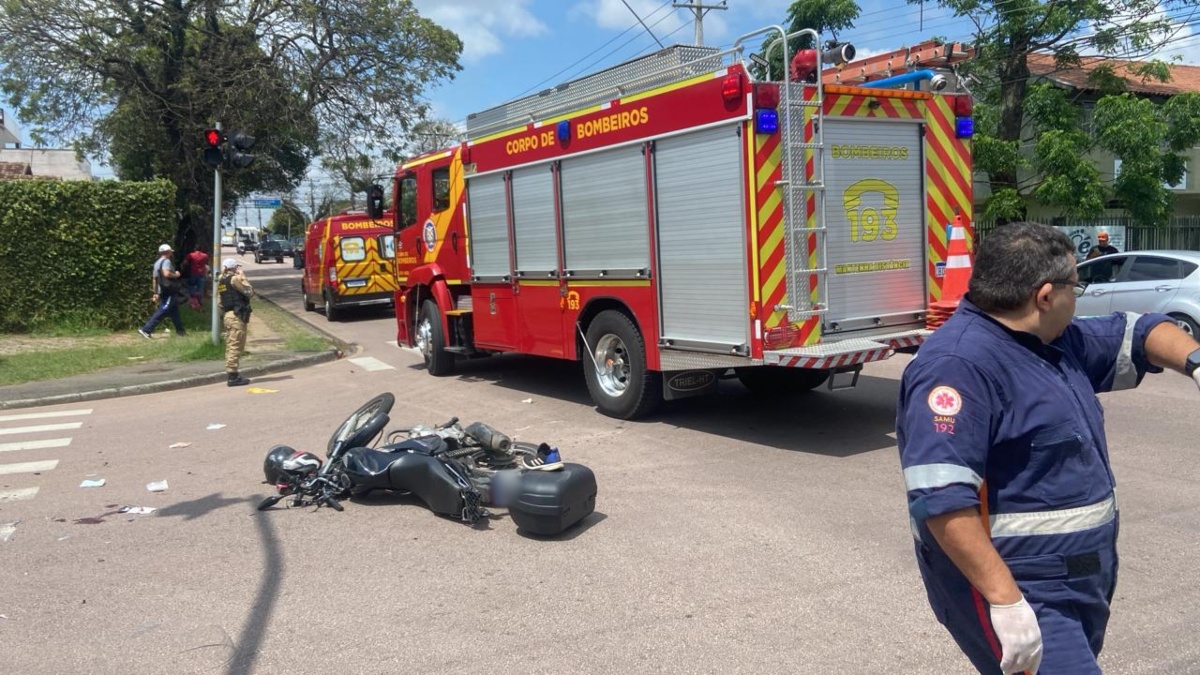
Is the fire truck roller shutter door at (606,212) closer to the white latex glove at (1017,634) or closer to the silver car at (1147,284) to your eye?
the white latex glove at (1017,634)

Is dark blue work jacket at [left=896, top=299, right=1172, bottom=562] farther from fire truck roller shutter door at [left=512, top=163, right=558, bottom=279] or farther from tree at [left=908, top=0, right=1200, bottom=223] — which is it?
tree at [left=908, top=0, right=1200, bottom=223]

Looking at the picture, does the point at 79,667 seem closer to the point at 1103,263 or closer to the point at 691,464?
the point at 691,464

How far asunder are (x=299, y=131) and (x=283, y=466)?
73.1 ft

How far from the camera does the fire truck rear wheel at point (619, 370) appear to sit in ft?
28.3

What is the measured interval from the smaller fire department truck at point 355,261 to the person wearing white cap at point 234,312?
29.9 feet

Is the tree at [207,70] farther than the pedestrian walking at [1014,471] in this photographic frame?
Yes

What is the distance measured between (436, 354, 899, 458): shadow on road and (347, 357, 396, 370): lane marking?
2612 mm

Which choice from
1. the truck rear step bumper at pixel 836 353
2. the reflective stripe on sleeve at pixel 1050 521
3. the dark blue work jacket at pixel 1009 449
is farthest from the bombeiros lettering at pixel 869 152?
the reflective stripe on sleeve at pixel 1050 521

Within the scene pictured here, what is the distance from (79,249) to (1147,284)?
58.6 feet

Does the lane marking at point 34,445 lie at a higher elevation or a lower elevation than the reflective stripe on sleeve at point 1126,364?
lower

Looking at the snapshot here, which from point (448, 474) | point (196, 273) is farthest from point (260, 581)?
point (196, 273)

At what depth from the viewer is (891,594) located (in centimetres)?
448

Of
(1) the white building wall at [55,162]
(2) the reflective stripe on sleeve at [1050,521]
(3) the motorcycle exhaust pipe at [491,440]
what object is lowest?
(3) the motorcycle exhaust pipe at [491,440]

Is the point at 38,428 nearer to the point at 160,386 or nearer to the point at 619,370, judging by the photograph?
the point at 160,386
